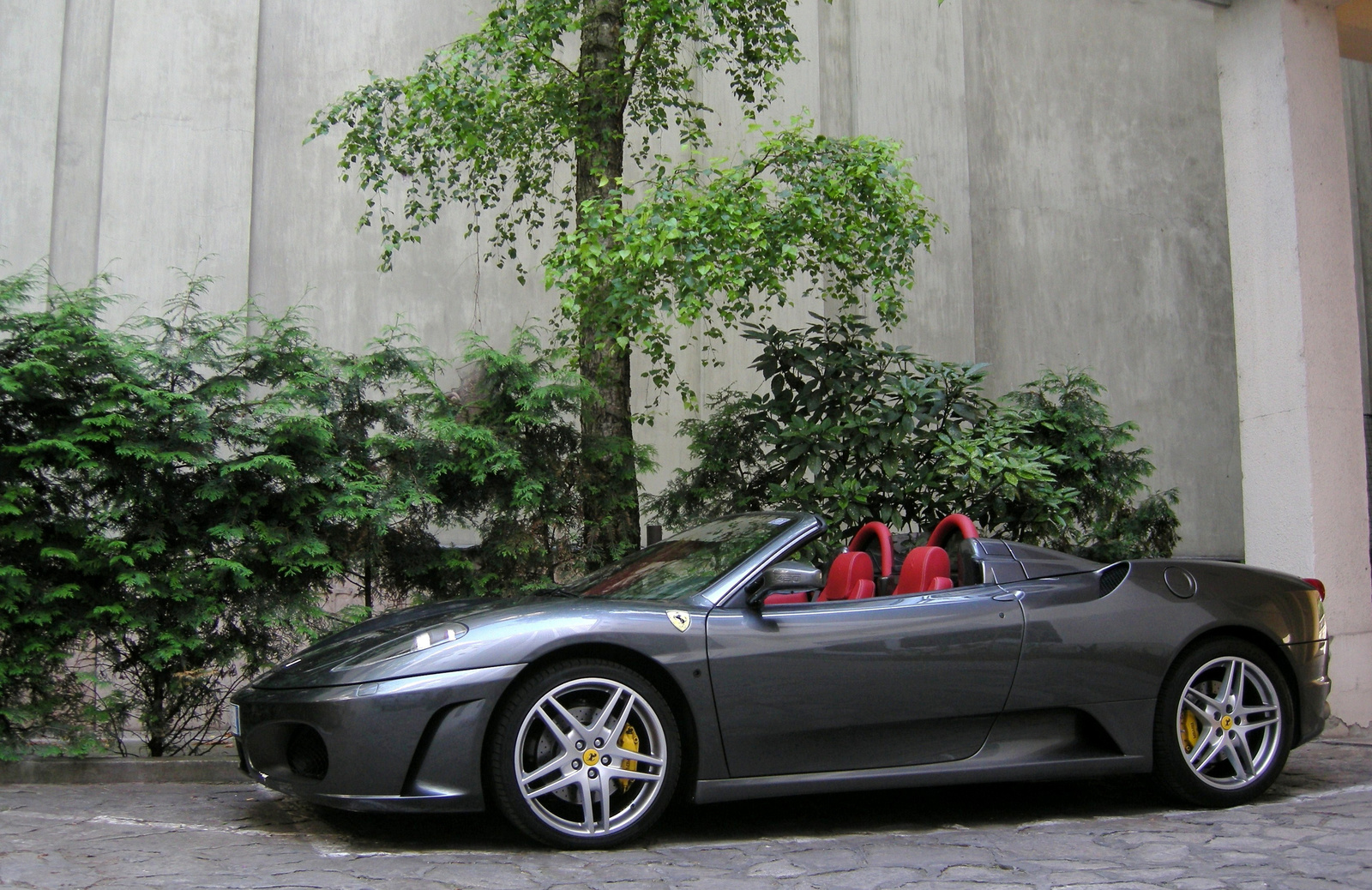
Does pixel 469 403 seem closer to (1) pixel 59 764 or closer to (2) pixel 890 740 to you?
(1) pixel 59 764

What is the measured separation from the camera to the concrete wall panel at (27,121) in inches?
373

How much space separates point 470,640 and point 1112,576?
260 centimetres

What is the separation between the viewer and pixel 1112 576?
4.70 meters

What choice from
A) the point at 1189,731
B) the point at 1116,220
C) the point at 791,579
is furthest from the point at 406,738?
the point at 1116,220

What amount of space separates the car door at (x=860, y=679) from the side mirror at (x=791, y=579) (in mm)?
122

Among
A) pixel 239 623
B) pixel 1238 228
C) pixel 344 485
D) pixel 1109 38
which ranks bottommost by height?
pixel 239 623

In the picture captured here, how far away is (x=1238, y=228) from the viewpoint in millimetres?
7949

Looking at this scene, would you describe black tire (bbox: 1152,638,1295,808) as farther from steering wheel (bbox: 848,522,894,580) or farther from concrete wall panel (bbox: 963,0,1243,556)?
concrete wall panel (bbox: 963,0,1243,556)

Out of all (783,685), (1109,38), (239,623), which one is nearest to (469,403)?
(239,623)

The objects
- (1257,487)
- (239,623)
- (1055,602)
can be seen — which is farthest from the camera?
(1257,487)

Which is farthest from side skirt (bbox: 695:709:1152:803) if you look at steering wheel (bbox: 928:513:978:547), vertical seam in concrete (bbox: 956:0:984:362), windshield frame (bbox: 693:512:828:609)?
vertical seam in concrete (bbox: 956:0:984:362)

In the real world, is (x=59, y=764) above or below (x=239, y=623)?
below

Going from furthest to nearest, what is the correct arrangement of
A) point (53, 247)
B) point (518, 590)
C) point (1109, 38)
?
point (1109, 38) → point (53, 247) → point (518, 590)

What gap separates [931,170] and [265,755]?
10464 mm
